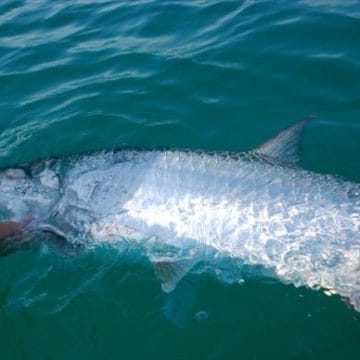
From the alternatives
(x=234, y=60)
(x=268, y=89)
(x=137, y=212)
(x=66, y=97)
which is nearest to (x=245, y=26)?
(x=234, y=60)

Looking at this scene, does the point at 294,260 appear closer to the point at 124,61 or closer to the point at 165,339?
the point at 165,339

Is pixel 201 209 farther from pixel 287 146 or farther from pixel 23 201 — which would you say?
pixel 23 201

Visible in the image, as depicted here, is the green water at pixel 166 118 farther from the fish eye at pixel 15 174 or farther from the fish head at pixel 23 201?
the fish eye at pixel 15 174

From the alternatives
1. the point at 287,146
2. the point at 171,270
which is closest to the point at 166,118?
the point at 287,146

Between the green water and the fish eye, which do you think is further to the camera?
the fish eye

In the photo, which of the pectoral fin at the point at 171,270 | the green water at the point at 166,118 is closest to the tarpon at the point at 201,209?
the pectoral fin at the point at 171,270

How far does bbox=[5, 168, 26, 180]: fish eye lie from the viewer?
409cm

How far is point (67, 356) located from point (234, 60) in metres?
4.88

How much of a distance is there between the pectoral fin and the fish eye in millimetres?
1387

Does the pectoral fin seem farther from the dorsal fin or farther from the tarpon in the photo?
the dorsal fin

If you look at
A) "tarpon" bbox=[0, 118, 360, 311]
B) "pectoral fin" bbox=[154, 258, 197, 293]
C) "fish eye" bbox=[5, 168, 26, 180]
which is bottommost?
"pectoral fin" bbox=[154, 258, 197, 293]

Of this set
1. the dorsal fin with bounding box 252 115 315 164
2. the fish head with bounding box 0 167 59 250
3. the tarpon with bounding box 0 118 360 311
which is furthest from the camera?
the dorsal fin with bounding box 252 115 315 164

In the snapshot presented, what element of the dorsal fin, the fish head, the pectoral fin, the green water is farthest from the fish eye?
the dorsal fin

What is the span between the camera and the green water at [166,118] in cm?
352
